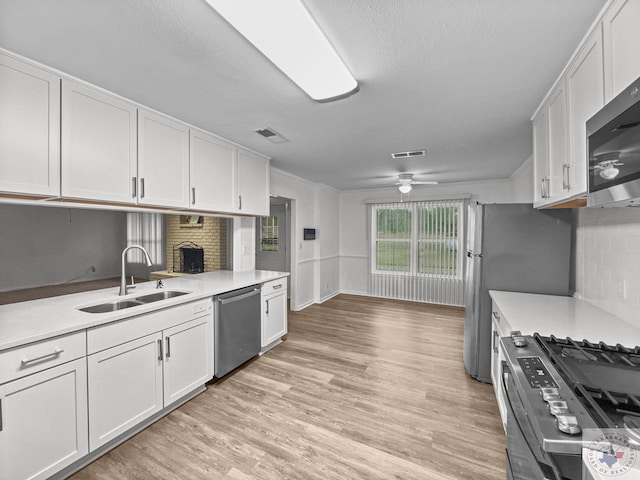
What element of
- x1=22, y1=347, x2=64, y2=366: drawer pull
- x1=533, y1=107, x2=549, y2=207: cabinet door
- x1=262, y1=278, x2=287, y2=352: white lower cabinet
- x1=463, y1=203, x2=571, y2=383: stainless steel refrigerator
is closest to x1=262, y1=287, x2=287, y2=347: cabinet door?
x1=262, y1=278, x2=287, y2=352: white lower cabinet

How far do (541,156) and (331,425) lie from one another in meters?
2.61

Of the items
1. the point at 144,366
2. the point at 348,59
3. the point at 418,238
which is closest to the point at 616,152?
the point at 348,59

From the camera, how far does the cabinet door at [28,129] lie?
60.1 inches

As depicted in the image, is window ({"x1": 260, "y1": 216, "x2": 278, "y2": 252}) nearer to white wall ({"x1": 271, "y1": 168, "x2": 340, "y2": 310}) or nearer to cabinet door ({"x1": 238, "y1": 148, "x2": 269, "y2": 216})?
white wall ({"x1": 271, "y1": 168, "x2": 340, "y2": 310})

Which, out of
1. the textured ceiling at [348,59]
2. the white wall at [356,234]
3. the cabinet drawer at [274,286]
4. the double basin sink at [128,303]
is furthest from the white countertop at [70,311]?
the white wall at [356,234]

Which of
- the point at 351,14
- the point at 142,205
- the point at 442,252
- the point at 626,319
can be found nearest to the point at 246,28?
the point at 351,14

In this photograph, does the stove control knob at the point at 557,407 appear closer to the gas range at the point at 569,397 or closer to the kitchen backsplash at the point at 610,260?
the gas range at the point at 569,397

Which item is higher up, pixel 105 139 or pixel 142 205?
pixel 105 139

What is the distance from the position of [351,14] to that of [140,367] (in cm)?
247

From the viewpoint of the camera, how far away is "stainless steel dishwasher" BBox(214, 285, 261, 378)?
258 cm

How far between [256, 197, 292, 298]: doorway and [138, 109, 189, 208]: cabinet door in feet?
9.64

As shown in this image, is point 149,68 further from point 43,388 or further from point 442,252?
point 442,252

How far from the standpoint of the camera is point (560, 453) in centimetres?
71

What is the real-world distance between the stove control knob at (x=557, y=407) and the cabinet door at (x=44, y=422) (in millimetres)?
2224
